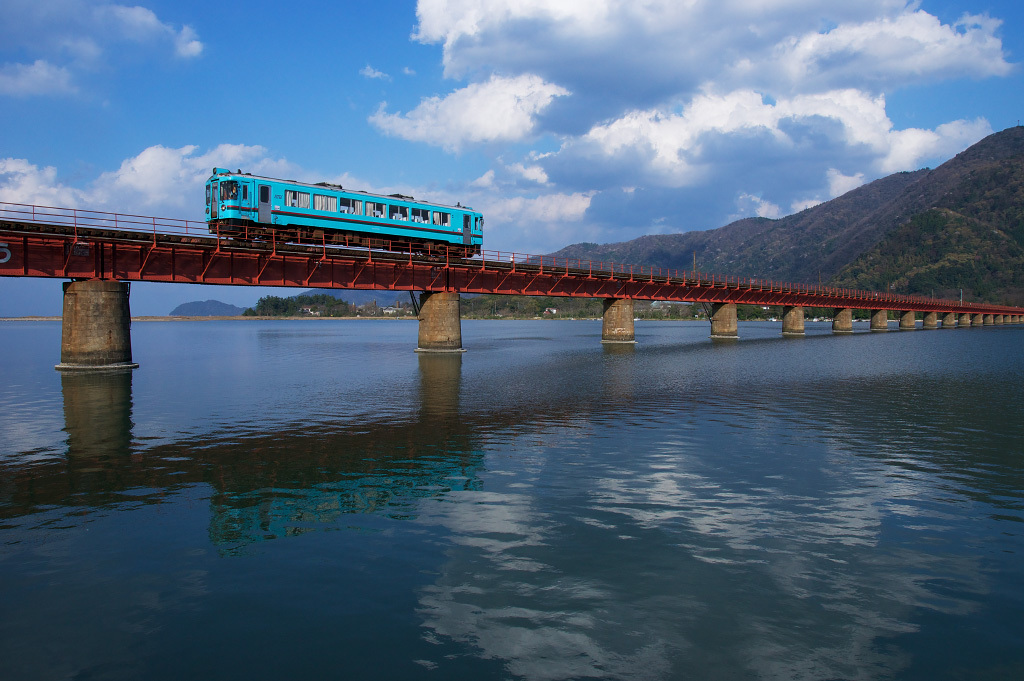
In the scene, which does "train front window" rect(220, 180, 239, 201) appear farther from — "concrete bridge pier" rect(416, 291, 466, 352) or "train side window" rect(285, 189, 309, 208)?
"concrete bridge pier" rect(416, 291, 466, 352)

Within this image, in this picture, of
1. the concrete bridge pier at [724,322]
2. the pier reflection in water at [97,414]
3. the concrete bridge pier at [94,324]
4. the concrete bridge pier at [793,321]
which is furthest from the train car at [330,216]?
the concrete bridge pier at [793,321]

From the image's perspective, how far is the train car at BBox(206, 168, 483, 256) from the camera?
143 ft

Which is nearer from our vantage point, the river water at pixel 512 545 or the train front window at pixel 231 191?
the river water at pixel 512 545

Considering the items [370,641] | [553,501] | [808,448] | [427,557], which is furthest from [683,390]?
[370,641]

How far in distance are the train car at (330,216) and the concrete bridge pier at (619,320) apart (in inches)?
996

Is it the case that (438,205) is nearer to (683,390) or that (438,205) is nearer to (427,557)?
(683,390)

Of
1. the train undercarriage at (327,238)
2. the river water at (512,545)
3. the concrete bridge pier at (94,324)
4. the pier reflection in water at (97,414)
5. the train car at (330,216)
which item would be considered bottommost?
the river water at (512,545)

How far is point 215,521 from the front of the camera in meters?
12.9

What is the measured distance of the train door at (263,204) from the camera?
4397 cm

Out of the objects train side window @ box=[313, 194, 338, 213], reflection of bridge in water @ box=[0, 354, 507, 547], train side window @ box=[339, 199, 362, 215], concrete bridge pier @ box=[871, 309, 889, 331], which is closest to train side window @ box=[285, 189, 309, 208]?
train side window @ box=[313, 194, 338, 213]

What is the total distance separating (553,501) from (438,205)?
146 feet

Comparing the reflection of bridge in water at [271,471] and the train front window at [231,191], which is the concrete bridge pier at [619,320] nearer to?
the train front window at [231,191]

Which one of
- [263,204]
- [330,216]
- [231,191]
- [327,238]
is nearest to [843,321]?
[327,238]

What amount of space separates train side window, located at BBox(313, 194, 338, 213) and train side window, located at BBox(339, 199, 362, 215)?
577 mm
